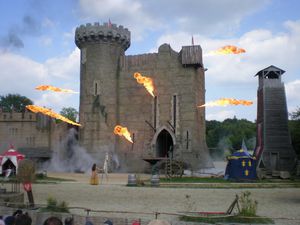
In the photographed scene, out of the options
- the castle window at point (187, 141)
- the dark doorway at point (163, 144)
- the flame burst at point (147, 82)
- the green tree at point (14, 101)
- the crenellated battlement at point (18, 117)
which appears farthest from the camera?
the green tree at point (14, 101)

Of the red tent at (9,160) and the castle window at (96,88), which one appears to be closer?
the red tent at (9,160)

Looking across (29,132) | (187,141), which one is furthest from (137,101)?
(29,132)

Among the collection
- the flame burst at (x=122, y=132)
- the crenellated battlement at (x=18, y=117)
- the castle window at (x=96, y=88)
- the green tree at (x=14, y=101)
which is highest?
the green tree at (x=14, y=101)

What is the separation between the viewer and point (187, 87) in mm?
41594

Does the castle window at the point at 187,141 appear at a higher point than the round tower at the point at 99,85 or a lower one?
lower

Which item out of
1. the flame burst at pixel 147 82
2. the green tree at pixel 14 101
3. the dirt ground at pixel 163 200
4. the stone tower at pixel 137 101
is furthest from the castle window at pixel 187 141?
the green tree at pixel 14 101

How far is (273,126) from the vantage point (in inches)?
1487

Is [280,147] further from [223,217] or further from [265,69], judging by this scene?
[223,217]

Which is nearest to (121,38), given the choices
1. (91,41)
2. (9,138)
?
(91,41)

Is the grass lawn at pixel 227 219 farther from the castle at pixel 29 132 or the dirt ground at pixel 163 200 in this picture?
the castle at pixel 29 132

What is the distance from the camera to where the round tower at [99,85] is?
43.0 m

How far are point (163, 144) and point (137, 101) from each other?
5.07 m

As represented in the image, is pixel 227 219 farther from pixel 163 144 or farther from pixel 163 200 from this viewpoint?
pixel 163 144

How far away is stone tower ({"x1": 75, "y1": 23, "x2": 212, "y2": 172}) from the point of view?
136 ft
